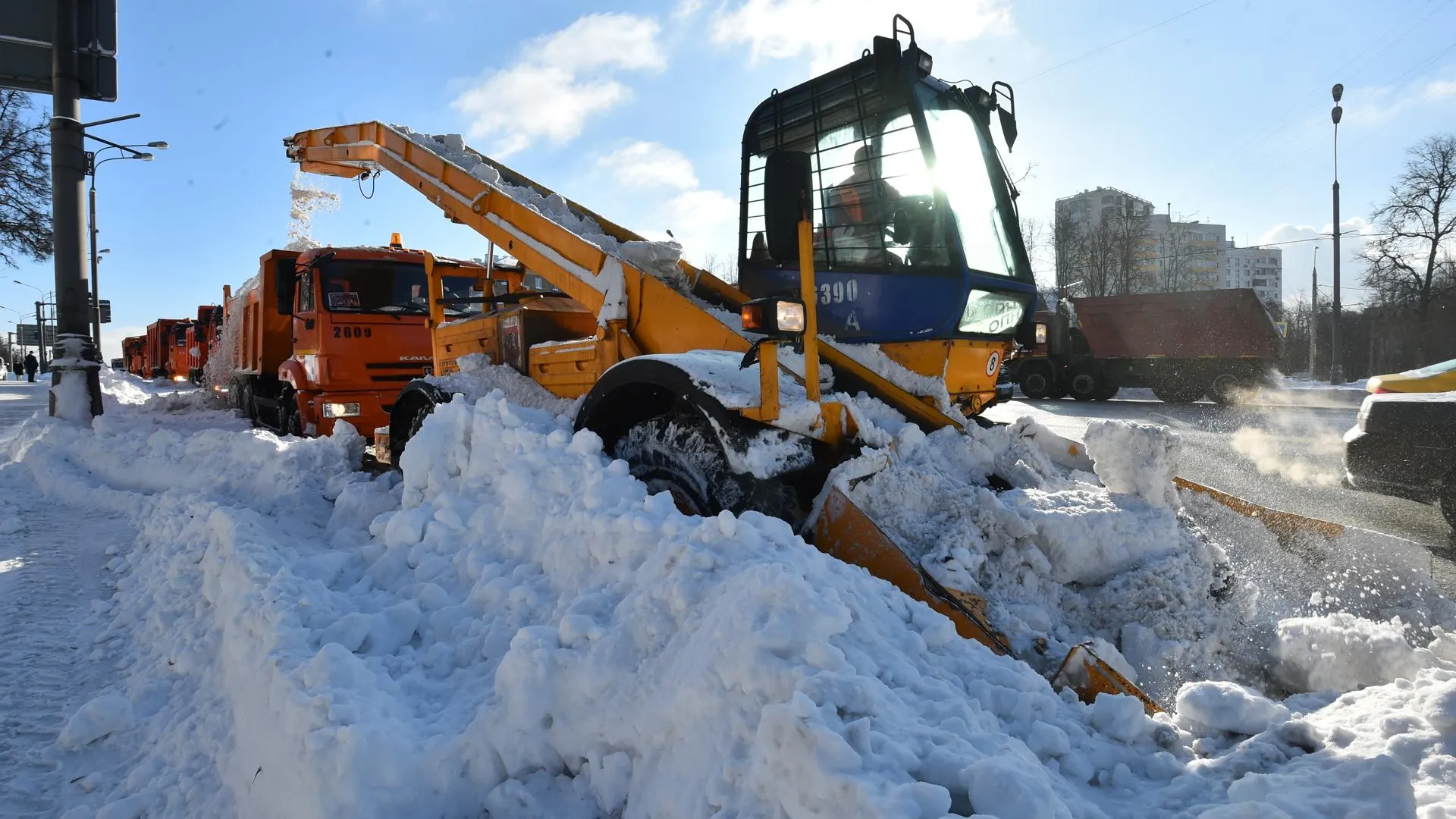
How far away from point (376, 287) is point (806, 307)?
776cm

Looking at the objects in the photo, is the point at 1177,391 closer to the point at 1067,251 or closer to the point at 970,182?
the point at 970,182

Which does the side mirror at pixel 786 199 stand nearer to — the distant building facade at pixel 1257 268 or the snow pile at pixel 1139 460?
the snow pile at pixel 1139 460

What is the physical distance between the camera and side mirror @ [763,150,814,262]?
3.24 meters

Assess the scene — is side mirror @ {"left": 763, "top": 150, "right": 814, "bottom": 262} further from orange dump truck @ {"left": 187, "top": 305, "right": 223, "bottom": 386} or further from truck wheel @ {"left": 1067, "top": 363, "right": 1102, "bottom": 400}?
truck wheel @ {"left": 1067, "top": 363, "right": 1102, "bottom": 400}

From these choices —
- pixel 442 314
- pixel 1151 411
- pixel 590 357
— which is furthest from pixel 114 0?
pixel 1151 411

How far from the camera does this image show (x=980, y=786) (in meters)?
1.73

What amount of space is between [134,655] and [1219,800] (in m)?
4.20

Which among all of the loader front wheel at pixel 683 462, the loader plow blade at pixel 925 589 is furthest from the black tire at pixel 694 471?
the loader plow blade at pixel 925 589

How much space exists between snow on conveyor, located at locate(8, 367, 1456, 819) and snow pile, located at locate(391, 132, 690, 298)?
4.40ft

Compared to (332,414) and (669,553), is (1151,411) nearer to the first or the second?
(332,414)

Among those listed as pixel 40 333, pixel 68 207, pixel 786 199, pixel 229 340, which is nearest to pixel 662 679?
pixel 786 199

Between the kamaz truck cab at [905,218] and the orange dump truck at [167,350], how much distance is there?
81.7 ft

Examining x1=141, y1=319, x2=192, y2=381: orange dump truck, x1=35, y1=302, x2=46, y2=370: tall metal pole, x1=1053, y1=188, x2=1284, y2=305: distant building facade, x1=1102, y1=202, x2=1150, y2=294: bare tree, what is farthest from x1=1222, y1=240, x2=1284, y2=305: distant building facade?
x1=35, y1=302, x2=46, y2=370: tall metal pole

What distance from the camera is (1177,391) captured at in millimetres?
20469
